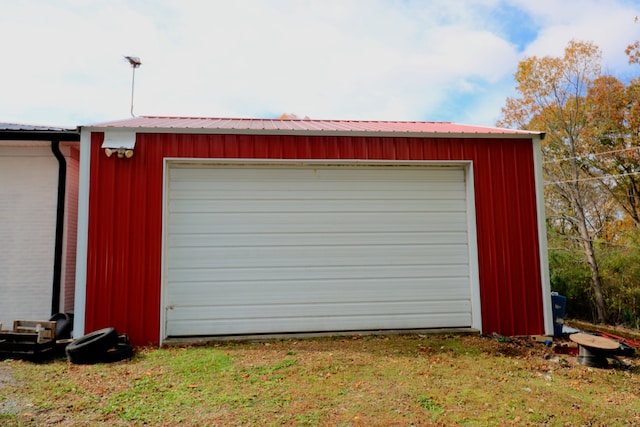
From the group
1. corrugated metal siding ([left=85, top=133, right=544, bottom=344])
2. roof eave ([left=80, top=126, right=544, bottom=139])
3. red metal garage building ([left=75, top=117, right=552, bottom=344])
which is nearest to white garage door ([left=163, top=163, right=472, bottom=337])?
red metal garage building ([left=75, top=117, right=552, bottom=344])

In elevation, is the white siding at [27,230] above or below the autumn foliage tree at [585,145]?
below

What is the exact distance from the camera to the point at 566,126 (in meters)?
14.7

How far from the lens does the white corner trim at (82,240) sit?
489 cm

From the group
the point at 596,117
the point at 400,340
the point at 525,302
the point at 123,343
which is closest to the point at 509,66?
the point at 596,117

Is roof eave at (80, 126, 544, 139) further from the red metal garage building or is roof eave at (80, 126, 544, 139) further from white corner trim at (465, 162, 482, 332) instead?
white corner trim at (465, 162, 482, 332)

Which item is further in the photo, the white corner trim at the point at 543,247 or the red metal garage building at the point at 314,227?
the white corner trim at the point at 543,247

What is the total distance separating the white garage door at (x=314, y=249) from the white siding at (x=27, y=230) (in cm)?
209

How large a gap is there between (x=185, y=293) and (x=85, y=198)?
6.12 ft

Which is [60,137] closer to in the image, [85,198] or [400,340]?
[85,198]

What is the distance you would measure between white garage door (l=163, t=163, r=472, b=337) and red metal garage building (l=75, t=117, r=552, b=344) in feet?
0.06

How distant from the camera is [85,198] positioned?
16.5 feet

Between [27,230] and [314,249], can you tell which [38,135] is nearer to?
[27,230]

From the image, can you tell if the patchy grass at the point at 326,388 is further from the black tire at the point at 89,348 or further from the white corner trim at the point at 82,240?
the white corner trim at the point at 82,240

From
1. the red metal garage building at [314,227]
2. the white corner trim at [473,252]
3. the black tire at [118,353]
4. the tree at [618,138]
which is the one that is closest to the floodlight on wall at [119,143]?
the red metal garage building at [314,227]
